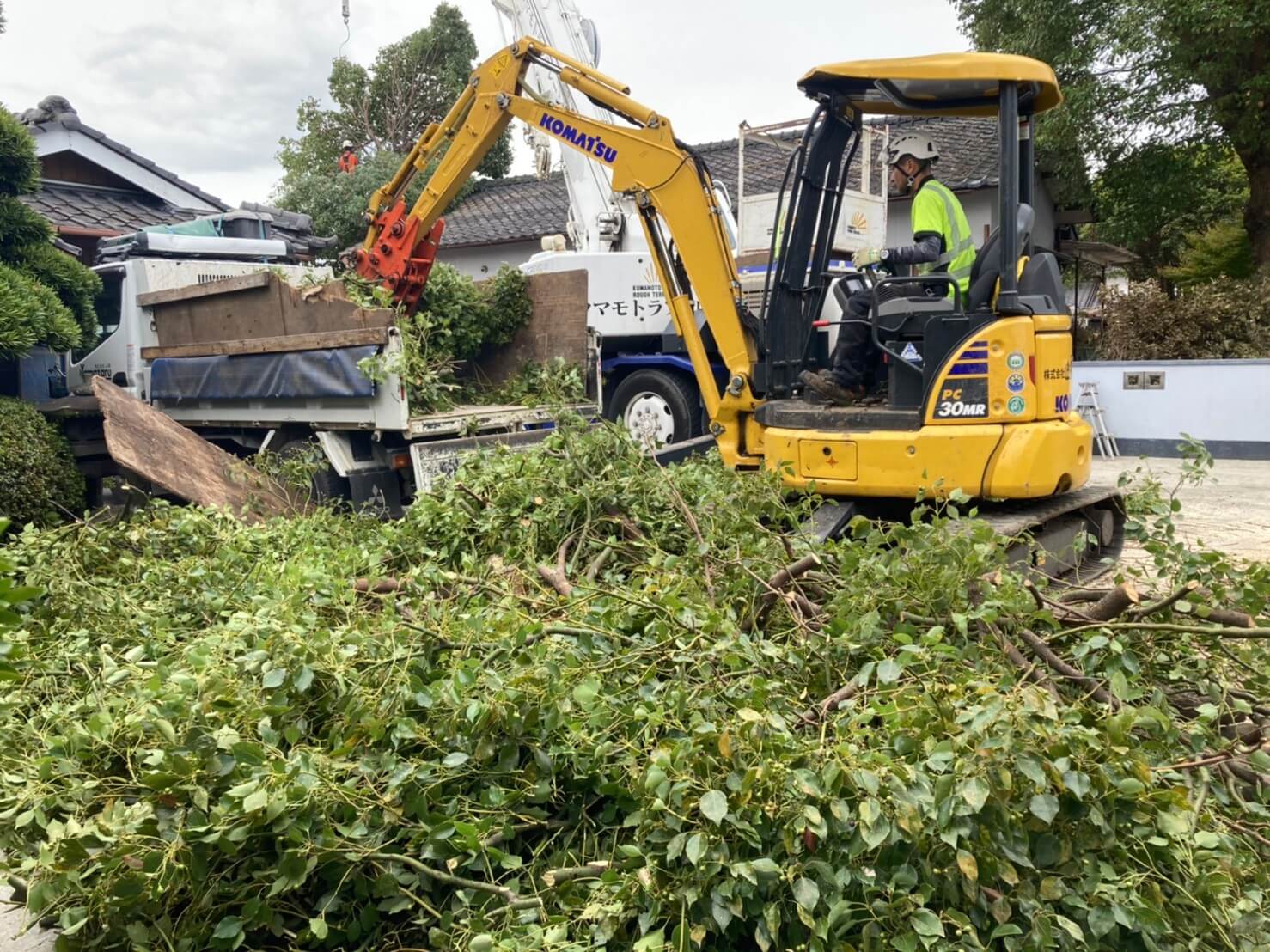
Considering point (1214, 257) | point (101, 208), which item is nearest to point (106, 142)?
point (101, 208)

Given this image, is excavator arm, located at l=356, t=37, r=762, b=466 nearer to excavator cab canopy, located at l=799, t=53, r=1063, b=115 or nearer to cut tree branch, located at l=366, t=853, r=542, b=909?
excavator cab canopy, located at l=799, t=53, r=1063, b=115

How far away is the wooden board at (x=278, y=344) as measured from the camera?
23.0ft

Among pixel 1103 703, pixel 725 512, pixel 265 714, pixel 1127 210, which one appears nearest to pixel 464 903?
pixel 265 714

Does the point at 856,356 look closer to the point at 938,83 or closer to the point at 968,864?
the point at 938,83

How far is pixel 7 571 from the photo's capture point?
234cm

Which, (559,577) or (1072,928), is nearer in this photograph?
(1072,928)

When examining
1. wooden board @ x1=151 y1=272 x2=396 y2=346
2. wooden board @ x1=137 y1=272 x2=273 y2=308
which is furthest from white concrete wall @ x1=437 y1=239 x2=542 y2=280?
wooden board @ x1=151 y1=272 x2=396 y2=346

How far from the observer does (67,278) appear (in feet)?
25.8

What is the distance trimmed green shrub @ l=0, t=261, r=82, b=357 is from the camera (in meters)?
7.09

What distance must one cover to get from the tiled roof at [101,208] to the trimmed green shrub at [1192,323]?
1335 cm

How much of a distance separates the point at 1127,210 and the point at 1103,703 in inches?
556

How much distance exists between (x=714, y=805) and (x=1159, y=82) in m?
14.2

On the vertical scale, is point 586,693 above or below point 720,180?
below

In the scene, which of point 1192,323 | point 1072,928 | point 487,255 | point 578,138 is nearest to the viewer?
point 1072,928
